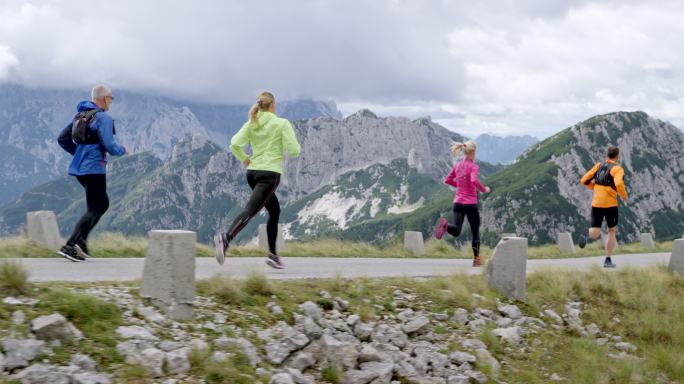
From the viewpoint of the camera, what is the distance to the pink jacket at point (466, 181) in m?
11.7

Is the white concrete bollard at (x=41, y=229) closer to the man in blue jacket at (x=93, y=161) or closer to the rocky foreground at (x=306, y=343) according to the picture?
the man in blue jacket at (x=93, y=161)

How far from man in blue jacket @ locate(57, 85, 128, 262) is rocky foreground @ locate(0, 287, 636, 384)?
3500mm

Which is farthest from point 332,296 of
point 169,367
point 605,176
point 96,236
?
point 96,236

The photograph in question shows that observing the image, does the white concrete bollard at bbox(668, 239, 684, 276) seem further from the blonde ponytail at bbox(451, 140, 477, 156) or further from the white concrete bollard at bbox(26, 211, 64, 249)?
the white concrete bollard at bbox(26, 211, 64, 249)

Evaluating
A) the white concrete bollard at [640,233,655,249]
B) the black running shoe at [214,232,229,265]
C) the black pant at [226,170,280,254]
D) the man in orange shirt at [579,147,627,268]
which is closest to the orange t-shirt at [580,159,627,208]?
the man in orange shirt at [579,147,627,268]

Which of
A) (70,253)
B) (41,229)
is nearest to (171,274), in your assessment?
(70,253)

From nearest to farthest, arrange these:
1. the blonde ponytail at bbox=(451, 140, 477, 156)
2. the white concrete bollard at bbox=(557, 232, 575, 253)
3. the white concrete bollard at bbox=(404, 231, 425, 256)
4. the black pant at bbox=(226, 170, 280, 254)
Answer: the black pant at bbox=(226, 170, 280, 254) → the blonde ponytail at bbox=(451, 140, 477, 156) → the white concrete bollard at bbox=(404, 231, 425, 256) → the white concrete bollard at bbox=(557, 232, 575, 253)

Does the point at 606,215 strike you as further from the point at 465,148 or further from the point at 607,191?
the point at 465,148

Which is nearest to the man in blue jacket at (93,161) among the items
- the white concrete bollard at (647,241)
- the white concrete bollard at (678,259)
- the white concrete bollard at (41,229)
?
the white concrete bollard at (41,229)

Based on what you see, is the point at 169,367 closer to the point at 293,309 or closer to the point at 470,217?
the point at 293,309

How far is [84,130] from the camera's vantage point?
897cm

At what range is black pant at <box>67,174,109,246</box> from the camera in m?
9.12

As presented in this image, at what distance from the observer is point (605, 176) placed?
40.9 ft

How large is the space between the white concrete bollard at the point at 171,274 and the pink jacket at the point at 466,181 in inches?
282
